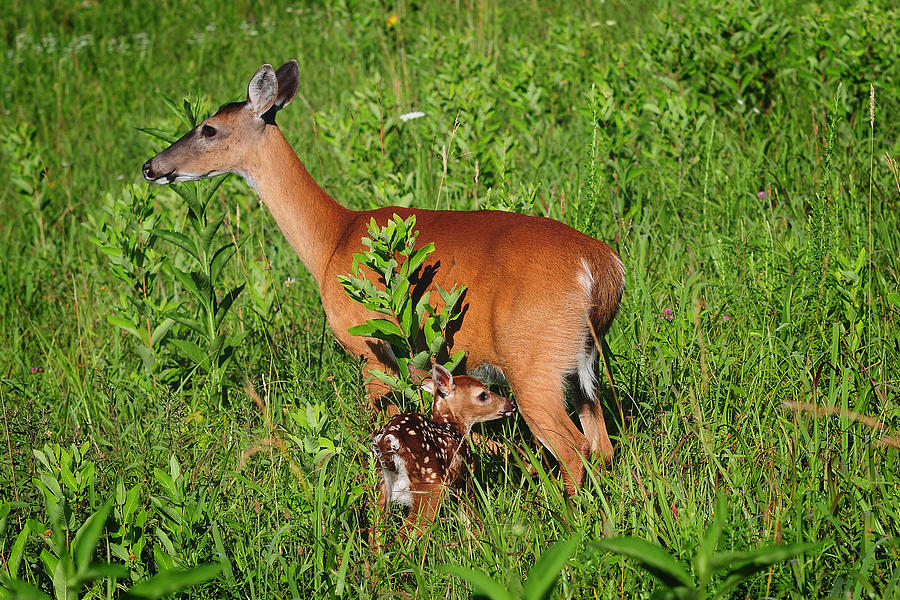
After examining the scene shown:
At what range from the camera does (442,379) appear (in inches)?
129

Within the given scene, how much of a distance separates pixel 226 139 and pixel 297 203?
46 centimetres

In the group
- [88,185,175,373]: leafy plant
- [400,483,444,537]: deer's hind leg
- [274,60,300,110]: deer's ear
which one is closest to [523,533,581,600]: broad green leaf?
[400,483,444,537]: deer's hind leg

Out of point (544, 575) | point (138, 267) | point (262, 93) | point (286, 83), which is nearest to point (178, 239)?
point (138, 267)

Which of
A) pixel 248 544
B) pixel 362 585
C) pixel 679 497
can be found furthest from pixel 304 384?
pixel 679 497

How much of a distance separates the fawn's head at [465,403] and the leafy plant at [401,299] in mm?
89

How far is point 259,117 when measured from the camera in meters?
4.12

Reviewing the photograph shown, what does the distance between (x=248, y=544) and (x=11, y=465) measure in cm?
103

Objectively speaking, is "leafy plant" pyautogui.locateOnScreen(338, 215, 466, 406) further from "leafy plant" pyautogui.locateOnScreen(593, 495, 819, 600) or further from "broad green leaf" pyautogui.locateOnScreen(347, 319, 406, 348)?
"leafy plant" pyautogui.locateOnScreen(593, 495, 819, 600)

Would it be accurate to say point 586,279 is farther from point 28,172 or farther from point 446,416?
point 28,172

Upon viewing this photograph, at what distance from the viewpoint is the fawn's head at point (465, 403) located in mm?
3346

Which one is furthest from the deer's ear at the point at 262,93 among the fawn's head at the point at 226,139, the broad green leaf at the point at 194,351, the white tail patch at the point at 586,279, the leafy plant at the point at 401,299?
the white tail patch at the point at 586,279

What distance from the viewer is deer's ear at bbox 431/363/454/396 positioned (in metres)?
3.23

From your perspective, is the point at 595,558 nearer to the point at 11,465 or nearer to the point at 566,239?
the point at 566,239

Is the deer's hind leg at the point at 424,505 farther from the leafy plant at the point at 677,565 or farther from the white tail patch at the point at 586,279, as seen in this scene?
the leafy plant at the point at 677,565
